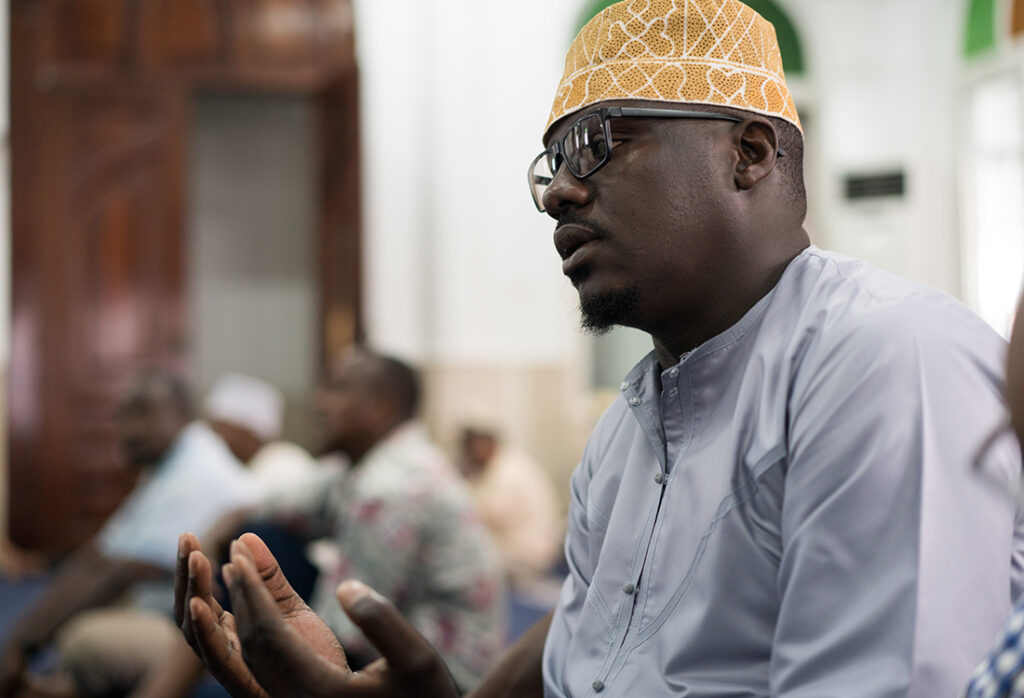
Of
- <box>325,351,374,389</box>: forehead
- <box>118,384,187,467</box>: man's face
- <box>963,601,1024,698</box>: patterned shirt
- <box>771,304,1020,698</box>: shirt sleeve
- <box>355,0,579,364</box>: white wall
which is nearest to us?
<box>963,601,1024,698</box>: patterned shirt

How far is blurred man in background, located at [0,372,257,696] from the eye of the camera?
2.83 meters

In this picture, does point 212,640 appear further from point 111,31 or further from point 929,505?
point 111,31

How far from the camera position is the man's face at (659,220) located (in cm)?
118

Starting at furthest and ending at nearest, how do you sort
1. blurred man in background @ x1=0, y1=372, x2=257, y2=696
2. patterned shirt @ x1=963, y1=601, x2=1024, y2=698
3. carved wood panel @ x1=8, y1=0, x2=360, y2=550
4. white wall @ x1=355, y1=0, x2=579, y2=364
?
1. white wall @ x1=355, y1=0, x2=579, y2=364
2. carved wood panel @ x1=8, y1=0, x2=360, y2=550
3. blurred man in background @ x1=0, y1=372, x2=257, y2=696
4. patterned shirt @ x1=963, y1=601, x2=1024, y2=698

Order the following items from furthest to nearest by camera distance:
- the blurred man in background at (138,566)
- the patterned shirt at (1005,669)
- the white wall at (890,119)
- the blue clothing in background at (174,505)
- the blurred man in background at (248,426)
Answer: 1. the white wall at (890,119)
2. the blurred man in background at (248,426)
3. the blue clothing in background at (174,505)
4. the blurred man in background at (138,566)
5. the patterned shirt at (1005,669)

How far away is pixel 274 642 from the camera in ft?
3.14

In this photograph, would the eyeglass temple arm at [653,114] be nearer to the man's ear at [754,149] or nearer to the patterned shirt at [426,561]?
the man's ear at [754,149]

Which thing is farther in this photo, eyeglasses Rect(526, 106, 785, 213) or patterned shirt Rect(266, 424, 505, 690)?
patterned shirt Rect(266, 424, 505, 690)

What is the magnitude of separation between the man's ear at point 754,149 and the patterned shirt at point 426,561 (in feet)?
5.30

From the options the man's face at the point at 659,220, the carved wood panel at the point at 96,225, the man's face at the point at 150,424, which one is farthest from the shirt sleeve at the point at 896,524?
the carved wood panel at the point at 96,225

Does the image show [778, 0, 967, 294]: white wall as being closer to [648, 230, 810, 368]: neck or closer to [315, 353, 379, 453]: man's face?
[315, 353, 379, 453]: man's face

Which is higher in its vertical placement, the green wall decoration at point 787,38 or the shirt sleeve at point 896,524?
the green wall decoration at point 787,38

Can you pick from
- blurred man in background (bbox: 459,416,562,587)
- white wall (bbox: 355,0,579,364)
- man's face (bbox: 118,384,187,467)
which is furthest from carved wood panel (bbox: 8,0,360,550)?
man's face (bbox: 118,384,187,467)

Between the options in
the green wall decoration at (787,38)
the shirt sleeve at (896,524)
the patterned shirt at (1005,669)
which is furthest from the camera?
the green wall decoration at (787,38)
